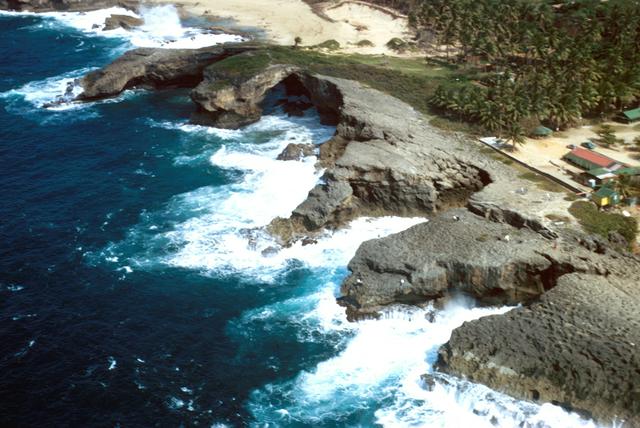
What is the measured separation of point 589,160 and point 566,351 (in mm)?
36622

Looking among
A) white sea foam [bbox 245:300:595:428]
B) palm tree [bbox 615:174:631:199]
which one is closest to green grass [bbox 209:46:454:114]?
palm tree [bbox 615:174:631:199]

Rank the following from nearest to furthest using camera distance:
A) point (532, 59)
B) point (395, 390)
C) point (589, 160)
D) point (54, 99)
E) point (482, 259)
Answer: point (395, 390) → point (482, 259) → point (589, 160) → point (532, 59) → point (54, 99)

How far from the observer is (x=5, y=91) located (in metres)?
127

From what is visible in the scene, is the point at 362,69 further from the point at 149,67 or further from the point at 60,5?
the point at 60,5

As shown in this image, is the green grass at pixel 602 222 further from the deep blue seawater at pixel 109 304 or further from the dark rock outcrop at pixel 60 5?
the dark rock outcrop at pixel 60 5

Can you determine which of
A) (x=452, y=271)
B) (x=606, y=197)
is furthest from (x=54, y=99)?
(x=606, y=197)

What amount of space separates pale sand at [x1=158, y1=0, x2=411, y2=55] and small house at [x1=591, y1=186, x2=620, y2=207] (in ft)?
210

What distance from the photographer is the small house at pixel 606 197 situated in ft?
236

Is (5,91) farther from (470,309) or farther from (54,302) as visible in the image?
(470,309)

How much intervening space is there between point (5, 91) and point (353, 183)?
87380mm

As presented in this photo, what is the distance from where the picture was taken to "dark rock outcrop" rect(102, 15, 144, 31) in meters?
164

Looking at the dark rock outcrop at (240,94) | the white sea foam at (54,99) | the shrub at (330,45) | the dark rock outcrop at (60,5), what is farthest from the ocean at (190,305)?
the dark rock outcrop at (60,5)

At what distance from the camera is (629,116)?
9362 centimetres

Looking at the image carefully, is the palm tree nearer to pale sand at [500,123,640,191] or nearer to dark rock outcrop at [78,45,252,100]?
pale sand at [500,123,640,191]
